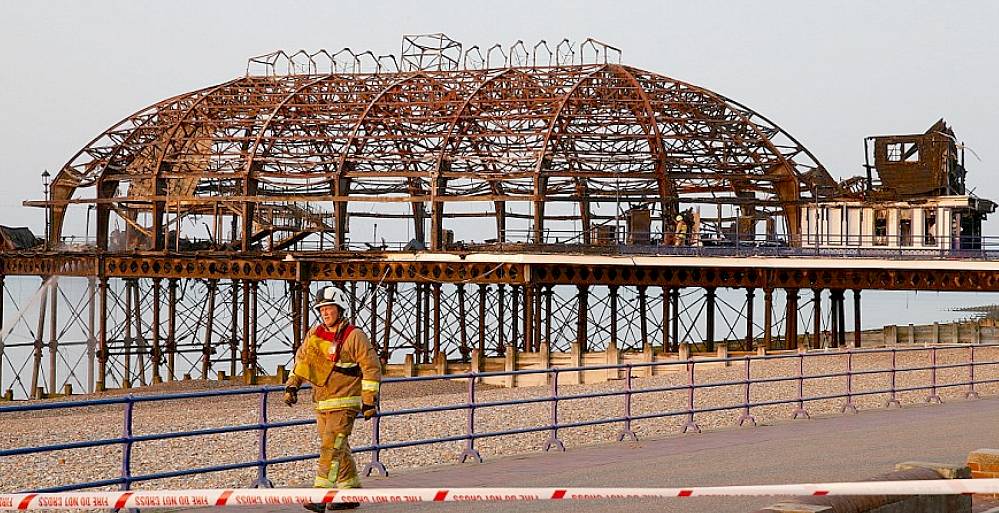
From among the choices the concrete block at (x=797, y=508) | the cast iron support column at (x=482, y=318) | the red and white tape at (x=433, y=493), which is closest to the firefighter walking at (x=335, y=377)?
the concrete block at (x=797, y=508)

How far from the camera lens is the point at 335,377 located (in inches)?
501

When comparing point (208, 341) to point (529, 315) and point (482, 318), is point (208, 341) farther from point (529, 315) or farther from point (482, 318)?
point (529, 315)

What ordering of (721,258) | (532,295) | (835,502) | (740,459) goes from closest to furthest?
(835,502)
(740,459)
(721,258)
(532,295)

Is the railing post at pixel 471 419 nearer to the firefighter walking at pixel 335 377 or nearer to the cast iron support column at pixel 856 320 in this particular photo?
the firefighter walking at pixel 335 377

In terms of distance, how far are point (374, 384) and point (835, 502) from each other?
12.8 feet

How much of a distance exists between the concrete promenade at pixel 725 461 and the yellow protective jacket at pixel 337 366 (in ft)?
3.65

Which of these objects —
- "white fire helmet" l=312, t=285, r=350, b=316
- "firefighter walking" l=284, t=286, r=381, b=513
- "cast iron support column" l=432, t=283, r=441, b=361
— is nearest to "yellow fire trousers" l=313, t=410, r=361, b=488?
"firefighter walking" l=284, t=286, r=381, b=513

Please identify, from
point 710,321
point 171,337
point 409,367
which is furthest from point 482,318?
point 171,337

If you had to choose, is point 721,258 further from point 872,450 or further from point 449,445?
point 872,450

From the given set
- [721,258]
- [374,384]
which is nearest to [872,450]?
[374,384]

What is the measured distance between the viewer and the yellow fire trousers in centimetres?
1262

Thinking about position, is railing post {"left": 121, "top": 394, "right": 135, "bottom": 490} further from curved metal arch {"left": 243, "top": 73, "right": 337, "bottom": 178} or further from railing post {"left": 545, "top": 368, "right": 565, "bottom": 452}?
curved metal arch {"left": 243, "top": 73, "right": 337, "bottom": 178}

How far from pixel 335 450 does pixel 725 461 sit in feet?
20.7

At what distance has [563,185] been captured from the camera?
217 ft
